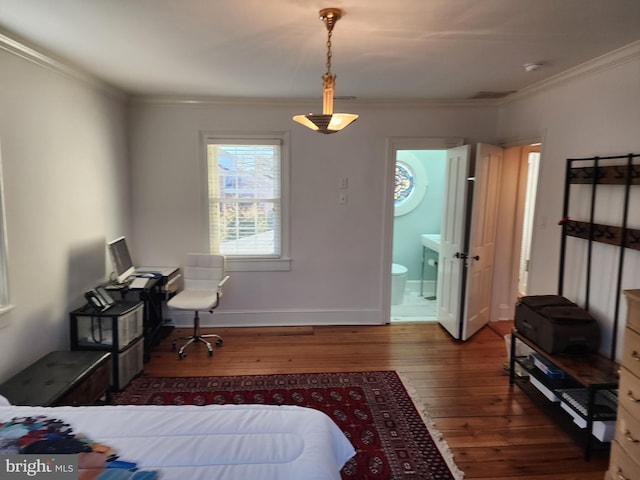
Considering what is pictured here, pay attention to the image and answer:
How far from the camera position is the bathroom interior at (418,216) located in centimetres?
581

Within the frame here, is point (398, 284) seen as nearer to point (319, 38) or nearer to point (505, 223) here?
point (505, 223)

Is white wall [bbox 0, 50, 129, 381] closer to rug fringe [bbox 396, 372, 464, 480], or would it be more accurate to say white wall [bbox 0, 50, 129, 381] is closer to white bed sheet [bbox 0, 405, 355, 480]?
white bed sheet [bbox 0, 405, 355, 480]

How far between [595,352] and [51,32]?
3.99 metres

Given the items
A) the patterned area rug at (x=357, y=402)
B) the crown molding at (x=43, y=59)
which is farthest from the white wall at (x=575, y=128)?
the crown molding at (x=43, y=59)

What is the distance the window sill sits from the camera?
437 cm

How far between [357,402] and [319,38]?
2465 millimetres

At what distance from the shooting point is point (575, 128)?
3047 millimetres

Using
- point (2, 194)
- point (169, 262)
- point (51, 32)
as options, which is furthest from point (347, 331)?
point (51, 32)

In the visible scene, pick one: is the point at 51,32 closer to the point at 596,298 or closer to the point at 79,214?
the point at 79,214

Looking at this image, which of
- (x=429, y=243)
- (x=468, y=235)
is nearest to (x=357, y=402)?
(x=468, y=235)

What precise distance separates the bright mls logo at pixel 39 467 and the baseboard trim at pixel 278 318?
300 cm

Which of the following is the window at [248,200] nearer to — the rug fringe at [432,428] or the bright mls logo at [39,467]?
the rug fringe at [432,428]

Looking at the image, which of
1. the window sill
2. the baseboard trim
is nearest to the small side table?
the baseboard trim

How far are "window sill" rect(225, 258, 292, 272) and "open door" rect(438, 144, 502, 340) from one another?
176cm
